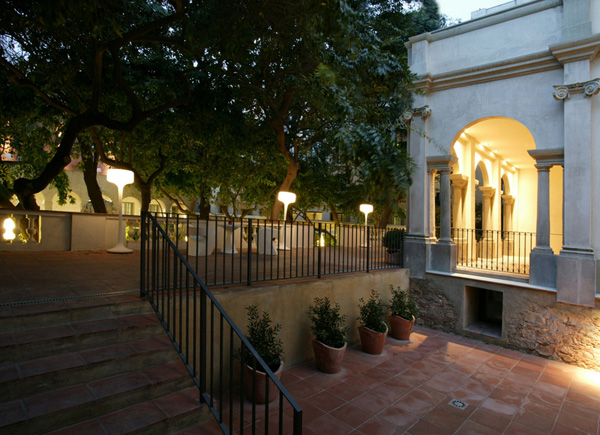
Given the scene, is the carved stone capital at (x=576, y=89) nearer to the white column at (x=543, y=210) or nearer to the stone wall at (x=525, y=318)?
the white column at (x=543, y=210)


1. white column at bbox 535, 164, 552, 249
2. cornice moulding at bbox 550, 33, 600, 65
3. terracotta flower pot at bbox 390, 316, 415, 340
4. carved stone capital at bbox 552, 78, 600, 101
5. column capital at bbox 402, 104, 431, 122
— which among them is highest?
cornice moulding at bbox 550, 33, 600, 65

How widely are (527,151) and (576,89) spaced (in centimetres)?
140

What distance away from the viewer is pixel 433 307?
827 centimetres

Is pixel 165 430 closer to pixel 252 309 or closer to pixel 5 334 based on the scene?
pixel 5 334

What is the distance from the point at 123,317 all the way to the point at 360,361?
12.6 feet

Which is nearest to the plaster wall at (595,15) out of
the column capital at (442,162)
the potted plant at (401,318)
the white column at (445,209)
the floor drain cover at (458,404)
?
the column capital at (442,162)

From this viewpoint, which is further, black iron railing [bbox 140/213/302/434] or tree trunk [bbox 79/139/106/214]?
tree trunk [bbox 79/139/106/214]

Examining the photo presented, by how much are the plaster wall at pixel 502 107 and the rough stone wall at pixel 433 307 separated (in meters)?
3.35

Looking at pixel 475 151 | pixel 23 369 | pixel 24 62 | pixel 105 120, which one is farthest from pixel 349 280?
pixel 24 62

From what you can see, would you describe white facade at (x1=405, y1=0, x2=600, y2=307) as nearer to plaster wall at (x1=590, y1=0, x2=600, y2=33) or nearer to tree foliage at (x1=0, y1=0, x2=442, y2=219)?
plaster wall at (x1=590, y1=0, x2=600, y2=33)

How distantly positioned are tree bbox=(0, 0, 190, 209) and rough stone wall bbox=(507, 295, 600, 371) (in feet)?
28.0

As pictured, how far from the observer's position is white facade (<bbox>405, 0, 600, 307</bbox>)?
258 inches

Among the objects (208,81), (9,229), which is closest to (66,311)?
(9,229)

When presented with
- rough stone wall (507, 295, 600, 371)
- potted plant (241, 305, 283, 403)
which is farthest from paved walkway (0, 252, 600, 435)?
potted plant (241, 305, 283, 403)
